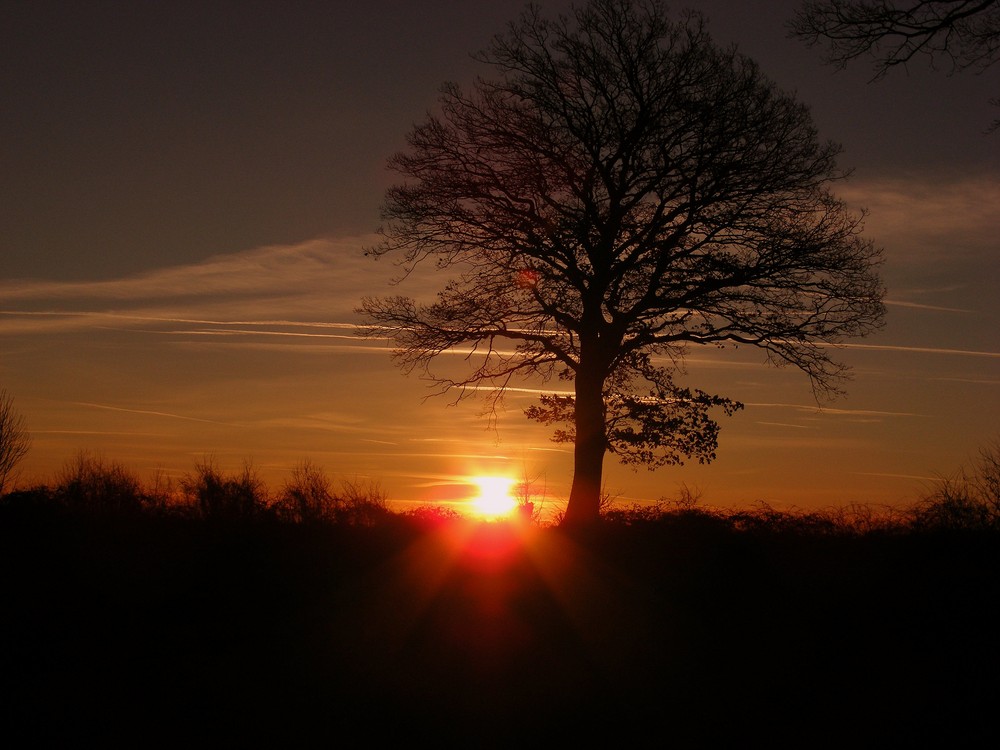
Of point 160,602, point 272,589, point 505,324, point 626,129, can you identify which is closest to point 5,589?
point 160,602

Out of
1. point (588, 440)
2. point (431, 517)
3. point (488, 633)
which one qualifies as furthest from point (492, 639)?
point (588, 440)

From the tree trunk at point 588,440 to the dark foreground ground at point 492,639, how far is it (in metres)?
6.02

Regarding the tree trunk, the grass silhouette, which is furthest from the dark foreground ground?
the tree trunk

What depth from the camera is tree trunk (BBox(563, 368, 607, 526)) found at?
1886cm

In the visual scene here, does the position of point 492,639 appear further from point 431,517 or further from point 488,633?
point 431,517

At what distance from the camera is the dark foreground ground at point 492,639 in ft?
25.7

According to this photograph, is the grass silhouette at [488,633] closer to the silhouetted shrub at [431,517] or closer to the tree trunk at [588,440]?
the silhouetted shrub at [431,517]

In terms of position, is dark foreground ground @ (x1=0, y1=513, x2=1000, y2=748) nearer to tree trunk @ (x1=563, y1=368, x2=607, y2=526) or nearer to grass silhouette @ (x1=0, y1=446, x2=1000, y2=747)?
grass silhouette @ (x1=0, y1=446, x2=1000, y2=747)

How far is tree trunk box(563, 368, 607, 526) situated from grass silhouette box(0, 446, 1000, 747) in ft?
16.9

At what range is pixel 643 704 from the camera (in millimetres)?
8234

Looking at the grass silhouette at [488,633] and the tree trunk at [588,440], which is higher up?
the tree trunk at [588,440]

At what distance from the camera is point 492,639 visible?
9336 millimetres

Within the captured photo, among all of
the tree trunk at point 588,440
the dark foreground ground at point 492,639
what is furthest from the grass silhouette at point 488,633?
the tree trunk at point 588,440

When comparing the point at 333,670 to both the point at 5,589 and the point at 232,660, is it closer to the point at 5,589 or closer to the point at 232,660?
the point at 232,660
